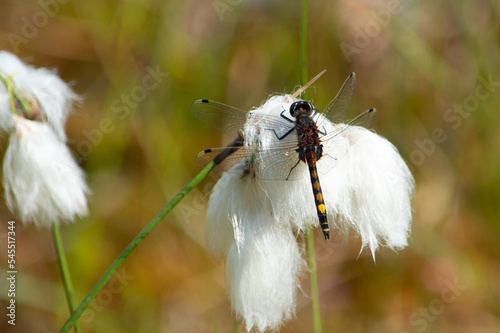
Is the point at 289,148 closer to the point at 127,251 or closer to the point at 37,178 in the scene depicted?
the point at 127,251

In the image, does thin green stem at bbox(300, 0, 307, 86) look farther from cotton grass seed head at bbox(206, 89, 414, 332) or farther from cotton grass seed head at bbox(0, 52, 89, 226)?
cotton grass seed head at bbox(0, 52, 89, 226)

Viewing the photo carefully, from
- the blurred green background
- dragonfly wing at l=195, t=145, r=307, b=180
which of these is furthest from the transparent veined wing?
the blurred green background

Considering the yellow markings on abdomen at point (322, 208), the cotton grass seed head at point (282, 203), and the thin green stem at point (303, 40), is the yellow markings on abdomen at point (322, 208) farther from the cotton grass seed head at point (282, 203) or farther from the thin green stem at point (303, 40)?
the thin green stem at point (303, 40)

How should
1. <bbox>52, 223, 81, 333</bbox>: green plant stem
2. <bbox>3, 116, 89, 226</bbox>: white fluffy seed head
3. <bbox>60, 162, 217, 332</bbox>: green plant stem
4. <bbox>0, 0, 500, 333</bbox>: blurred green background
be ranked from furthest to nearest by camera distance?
<bbox>0, 0, 500, 333</bbox>: blurred green background
<bbox>3, 116, 89, 226</bbox>: white fluffy seed head
<bbox>52, 223, 81, 333</bbox>: green plant stem
<bbox>60, 162, 217, 332</bbox>: green plant stem

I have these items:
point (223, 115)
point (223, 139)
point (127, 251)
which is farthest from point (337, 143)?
point (223, 139)

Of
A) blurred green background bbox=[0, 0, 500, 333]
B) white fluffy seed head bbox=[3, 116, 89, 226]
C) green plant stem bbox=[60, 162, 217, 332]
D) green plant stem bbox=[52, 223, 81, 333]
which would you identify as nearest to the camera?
green plant stem bbox=[60, 162, 217, 332]

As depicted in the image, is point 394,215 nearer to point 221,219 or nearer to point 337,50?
point 221,219

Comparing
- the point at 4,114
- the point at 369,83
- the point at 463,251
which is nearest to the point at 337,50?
the point at 369,83

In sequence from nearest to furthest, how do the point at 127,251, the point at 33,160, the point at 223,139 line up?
the point at 127,251
the point at 33,160
the point at 223,139
